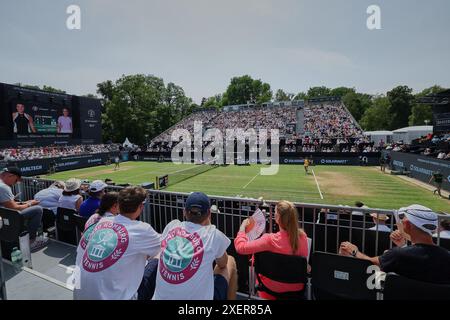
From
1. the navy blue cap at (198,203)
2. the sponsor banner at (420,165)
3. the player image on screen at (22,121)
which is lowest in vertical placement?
the sponsor banner at (420,165)

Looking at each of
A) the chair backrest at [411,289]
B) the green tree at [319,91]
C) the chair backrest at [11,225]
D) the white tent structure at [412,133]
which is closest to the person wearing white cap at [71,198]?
the chair backrest at [11,225]

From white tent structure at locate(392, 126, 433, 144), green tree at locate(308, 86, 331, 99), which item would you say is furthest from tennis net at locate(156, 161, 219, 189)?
green tree at locate(308, 86, 331, 99)

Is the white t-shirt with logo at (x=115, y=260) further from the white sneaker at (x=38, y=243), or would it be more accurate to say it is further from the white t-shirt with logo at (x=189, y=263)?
the white sneaker at (x=38, y=243)

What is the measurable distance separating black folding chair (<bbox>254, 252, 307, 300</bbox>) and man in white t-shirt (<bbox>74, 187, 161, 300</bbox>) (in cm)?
125

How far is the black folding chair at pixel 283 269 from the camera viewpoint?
302 centimetres

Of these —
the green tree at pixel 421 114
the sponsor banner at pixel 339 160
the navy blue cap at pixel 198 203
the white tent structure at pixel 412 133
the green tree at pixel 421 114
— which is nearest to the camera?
the navy blue cap at pixel 198 203

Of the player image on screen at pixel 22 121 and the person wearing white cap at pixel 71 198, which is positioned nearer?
the person wearing white cap at pixel 71 198

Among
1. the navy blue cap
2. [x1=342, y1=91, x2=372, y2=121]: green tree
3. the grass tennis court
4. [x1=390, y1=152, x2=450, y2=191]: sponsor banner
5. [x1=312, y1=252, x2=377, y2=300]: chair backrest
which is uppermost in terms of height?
[x1=342, y1=91, x2=372, y2=121]: green tree

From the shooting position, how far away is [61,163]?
30250 millimetres

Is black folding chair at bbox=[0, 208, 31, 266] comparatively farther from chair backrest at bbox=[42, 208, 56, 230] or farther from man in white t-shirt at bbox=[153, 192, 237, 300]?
man in white t-shirt at bbox=[153, 192, 237, 300]

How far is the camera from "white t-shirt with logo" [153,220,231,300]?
2576mm

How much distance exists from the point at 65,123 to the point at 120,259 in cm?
4179

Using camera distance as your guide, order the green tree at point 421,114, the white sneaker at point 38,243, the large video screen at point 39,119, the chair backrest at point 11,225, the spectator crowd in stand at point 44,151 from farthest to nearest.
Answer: the green tree at point 421,114 → the large video screen at point 39,119 → the spectator crowd in stand at point 44,151 → the white sneaker at point 38,243 → the chair backrest at point 11,225

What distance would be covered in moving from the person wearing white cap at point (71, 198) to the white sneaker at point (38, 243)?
916 mm
